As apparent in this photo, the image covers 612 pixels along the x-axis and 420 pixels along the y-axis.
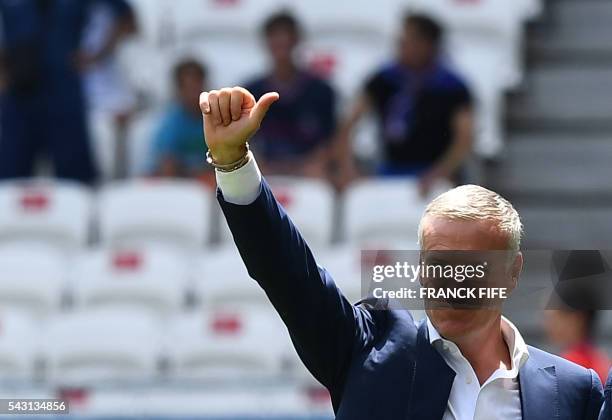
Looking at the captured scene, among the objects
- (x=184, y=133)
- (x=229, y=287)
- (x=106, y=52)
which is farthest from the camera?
(x=106, y=52)

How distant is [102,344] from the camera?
263 inches

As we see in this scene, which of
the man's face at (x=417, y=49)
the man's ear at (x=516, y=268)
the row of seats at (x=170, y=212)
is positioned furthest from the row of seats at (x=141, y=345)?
the man's ear at (x=516, y=268)

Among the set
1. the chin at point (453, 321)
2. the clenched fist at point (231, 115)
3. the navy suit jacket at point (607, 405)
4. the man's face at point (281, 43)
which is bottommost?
the navy suit jacket at point (607, 405)

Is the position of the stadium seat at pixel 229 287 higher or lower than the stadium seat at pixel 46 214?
lower

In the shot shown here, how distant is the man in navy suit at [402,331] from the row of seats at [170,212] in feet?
14.2

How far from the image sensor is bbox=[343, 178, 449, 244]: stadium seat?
693 centimetres

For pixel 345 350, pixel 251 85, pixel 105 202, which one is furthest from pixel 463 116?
pixel 345 350

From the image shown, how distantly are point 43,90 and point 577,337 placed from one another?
3736 millimetres


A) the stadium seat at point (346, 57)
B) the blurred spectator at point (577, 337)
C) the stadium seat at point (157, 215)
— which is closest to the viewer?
the blurred spectator at point (577, 337)

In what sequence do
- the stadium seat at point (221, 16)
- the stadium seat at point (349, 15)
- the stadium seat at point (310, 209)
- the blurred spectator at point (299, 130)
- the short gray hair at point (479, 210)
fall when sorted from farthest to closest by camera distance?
the stadium seat at point (221, 16) → the stadium seat at point (349, 15) → the blurred spectator at point (299, 130) → the stadium seat at point (310, 209) → the short gray hair at point (479, 210)

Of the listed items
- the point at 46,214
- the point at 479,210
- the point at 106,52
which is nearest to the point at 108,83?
the point at 106,52

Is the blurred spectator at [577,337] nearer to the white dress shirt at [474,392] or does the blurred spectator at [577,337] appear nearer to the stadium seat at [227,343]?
Answer: the stadium seat at [227,343]

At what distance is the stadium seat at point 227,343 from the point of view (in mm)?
6508

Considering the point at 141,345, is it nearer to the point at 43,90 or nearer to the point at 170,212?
the point at 170,212
